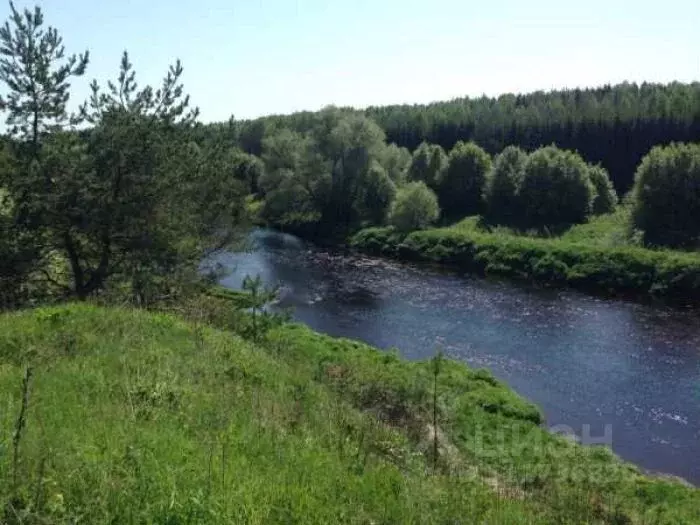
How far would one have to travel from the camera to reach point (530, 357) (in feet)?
89.3

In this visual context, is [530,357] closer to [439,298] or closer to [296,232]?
[439,298]

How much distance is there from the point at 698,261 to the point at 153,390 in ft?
135

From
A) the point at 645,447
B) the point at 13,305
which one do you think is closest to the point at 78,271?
the point at 13,305

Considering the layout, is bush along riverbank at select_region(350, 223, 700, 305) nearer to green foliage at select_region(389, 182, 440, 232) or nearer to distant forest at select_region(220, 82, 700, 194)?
green foliage at select_region(389, 182, 440, 232)

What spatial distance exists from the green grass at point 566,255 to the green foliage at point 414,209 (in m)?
1.68

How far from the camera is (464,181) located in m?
70.3

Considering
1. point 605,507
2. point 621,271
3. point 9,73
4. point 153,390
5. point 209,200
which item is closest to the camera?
point 153,390

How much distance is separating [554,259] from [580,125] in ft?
140

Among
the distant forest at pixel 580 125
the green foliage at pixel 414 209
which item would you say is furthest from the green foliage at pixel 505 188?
the distant forest at pixel 580 125

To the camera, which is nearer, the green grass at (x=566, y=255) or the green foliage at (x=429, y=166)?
the green grass at (x=566, y=255)

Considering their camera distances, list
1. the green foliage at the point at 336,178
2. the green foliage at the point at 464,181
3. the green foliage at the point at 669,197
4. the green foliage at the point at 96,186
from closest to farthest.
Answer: the green foliage at the point at 96,186
the green foliage at the point at 669,197
the green foliage at the point at 336,178
the green foliage at the point at 464,181

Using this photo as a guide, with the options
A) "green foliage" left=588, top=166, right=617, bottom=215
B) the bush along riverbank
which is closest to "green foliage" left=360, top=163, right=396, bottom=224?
the bush along riverbank

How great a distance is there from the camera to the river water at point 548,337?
67.7 ft

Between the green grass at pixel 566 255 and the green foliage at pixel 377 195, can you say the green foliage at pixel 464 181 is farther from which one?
the green foliage at pixel 377 195
